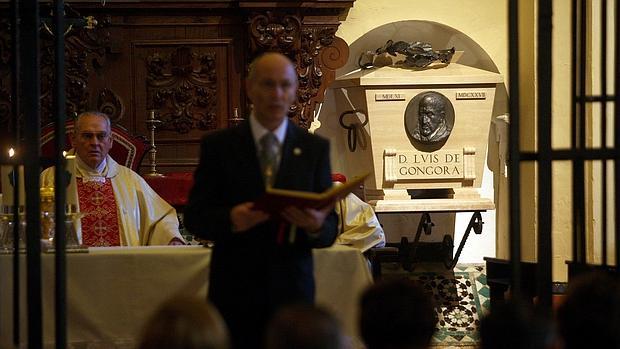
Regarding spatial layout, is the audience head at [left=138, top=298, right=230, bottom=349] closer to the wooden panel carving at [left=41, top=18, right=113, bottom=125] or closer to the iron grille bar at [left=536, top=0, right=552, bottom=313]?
the iron grille bar at [left=536, top=0, right=552, bottom=313]

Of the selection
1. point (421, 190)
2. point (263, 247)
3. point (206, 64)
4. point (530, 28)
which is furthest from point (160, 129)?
point (263, 247)

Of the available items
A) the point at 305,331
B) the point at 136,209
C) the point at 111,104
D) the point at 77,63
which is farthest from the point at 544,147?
the point at 77,63

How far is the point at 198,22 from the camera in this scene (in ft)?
32.6

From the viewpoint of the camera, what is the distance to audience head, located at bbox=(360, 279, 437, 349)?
270cm

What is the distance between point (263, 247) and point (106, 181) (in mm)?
3694

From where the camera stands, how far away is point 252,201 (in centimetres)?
392

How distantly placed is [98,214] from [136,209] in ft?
0.78

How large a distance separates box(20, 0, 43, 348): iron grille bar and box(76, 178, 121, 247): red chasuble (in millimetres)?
2804

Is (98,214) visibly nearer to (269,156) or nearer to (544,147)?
(269,156)

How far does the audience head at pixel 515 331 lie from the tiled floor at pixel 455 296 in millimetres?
6631

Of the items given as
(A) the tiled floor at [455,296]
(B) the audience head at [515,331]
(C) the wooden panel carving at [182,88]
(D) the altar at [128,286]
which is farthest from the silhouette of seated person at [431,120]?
(B) the audience head at [515,331]

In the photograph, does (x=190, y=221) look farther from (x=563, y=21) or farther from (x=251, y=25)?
(x=563, y=21)

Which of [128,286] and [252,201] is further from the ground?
[252,201]

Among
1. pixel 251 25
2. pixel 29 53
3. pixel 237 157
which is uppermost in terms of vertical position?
pixel 251 25
